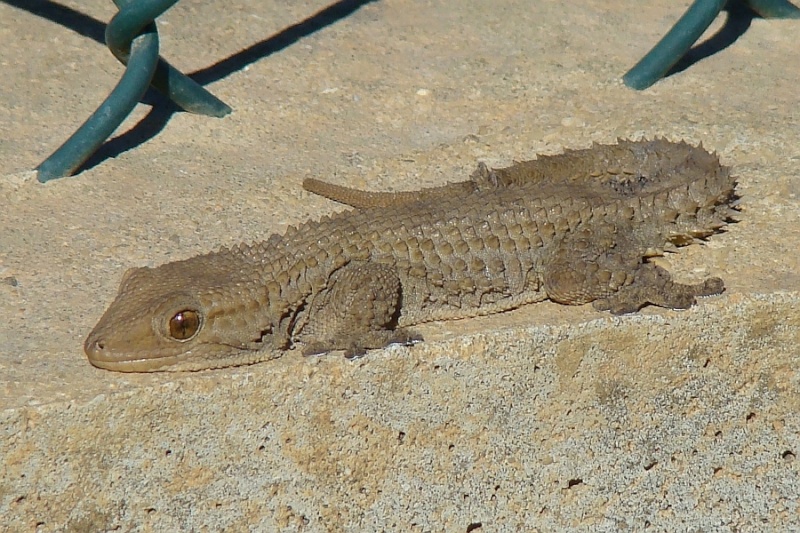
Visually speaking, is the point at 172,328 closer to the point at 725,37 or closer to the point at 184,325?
the point at 184,325

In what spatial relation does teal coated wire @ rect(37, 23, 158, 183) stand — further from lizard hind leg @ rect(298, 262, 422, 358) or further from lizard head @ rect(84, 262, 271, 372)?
lizard hind leg @ rect(298, 262, 422, 358)

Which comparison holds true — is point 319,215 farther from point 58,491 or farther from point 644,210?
point 58,491

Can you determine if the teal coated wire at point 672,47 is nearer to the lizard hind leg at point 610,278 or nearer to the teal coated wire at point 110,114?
the lizard hind leg at point 610,278

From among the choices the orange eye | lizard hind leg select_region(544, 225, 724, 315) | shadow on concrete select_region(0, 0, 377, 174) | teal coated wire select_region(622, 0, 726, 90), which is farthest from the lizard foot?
shadow on concrete select_region(0, 0, 377, 174)

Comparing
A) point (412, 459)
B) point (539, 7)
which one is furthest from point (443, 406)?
point (539, 7)

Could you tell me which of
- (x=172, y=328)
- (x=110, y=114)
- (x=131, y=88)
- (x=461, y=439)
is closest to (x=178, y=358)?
(x=172, y=328)

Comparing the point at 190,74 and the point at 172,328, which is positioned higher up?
the point at 172,328
